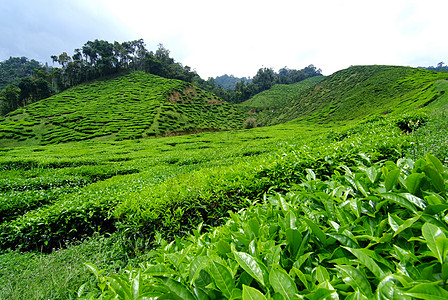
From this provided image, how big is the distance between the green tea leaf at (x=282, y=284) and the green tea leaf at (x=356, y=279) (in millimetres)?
223

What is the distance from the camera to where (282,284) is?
844mm

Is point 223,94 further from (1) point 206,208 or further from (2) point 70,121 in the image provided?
(1) point 206,208

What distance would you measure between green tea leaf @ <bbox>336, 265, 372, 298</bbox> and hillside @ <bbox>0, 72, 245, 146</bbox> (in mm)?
32914

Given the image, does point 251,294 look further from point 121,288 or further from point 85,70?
point 85,70

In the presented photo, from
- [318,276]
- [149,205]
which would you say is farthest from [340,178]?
[149,205]

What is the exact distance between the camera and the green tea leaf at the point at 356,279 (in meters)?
0.83

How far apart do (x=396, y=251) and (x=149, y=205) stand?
10.7ft

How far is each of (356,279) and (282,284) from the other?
0.31 meters

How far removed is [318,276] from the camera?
90 centimetres

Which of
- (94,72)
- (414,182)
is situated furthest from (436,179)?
(94,72)

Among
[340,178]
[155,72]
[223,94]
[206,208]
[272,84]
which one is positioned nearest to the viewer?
[340,178]

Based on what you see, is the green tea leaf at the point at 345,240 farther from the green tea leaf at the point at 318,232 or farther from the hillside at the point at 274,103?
the hillside at the point at 274,103

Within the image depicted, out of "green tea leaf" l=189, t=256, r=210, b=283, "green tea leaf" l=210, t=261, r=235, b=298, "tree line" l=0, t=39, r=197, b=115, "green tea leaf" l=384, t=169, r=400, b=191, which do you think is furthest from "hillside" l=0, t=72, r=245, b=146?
"green tea leaf" l=384, t=169, r=400, b=191

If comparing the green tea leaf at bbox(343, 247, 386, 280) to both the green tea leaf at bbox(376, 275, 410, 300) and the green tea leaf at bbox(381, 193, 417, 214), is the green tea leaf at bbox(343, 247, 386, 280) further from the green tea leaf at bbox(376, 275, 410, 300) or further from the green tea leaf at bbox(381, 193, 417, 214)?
the green tea leaf at bbox(381, 193, 417, 214)
